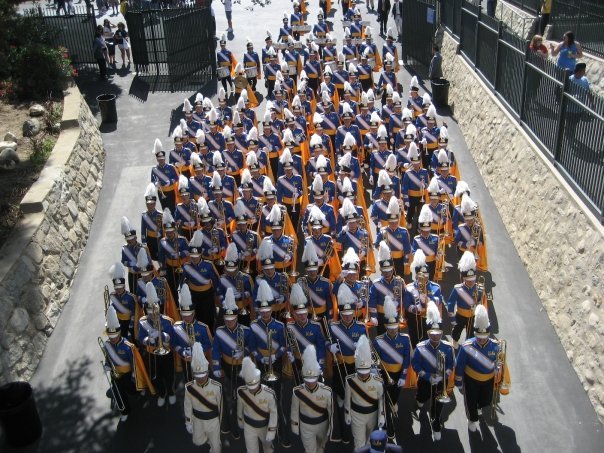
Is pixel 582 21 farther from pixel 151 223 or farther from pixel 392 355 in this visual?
pixel 392 355

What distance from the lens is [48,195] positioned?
13.1 m

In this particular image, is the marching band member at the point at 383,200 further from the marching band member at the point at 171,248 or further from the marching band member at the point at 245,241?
the marching band member at the point at 171,248

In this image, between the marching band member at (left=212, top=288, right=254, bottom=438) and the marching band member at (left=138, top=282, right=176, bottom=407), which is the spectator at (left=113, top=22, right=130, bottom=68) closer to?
the marching band member at (left=138, top=282, right=176, bottom=407)

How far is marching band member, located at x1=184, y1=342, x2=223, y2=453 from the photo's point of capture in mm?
8148

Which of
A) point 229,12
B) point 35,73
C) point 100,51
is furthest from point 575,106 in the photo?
point 229,12

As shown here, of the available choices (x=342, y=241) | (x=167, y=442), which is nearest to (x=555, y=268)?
(x=342, y=241)

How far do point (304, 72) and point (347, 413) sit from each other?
42.2ft

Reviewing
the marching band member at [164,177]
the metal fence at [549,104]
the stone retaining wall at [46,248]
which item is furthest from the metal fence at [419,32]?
the stone retaining wall at [46,248]

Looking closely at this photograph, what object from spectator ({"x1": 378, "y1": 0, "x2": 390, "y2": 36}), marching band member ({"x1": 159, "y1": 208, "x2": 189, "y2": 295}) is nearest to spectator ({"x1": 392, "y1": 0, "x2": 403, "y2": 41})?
spectator ({"x1": 378, "y1": 0, "x2": 390, "y2": 36})

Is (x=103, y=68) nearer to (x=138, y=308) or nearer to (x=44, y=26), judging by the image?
(x=44, y=26)

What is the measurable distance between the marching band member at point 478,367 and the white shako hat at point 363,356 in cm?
138

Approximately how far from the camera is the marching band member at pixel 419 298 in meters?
9.92

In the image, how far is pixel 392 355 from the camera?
8883mm

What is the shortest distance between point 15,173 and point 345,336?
873cm
